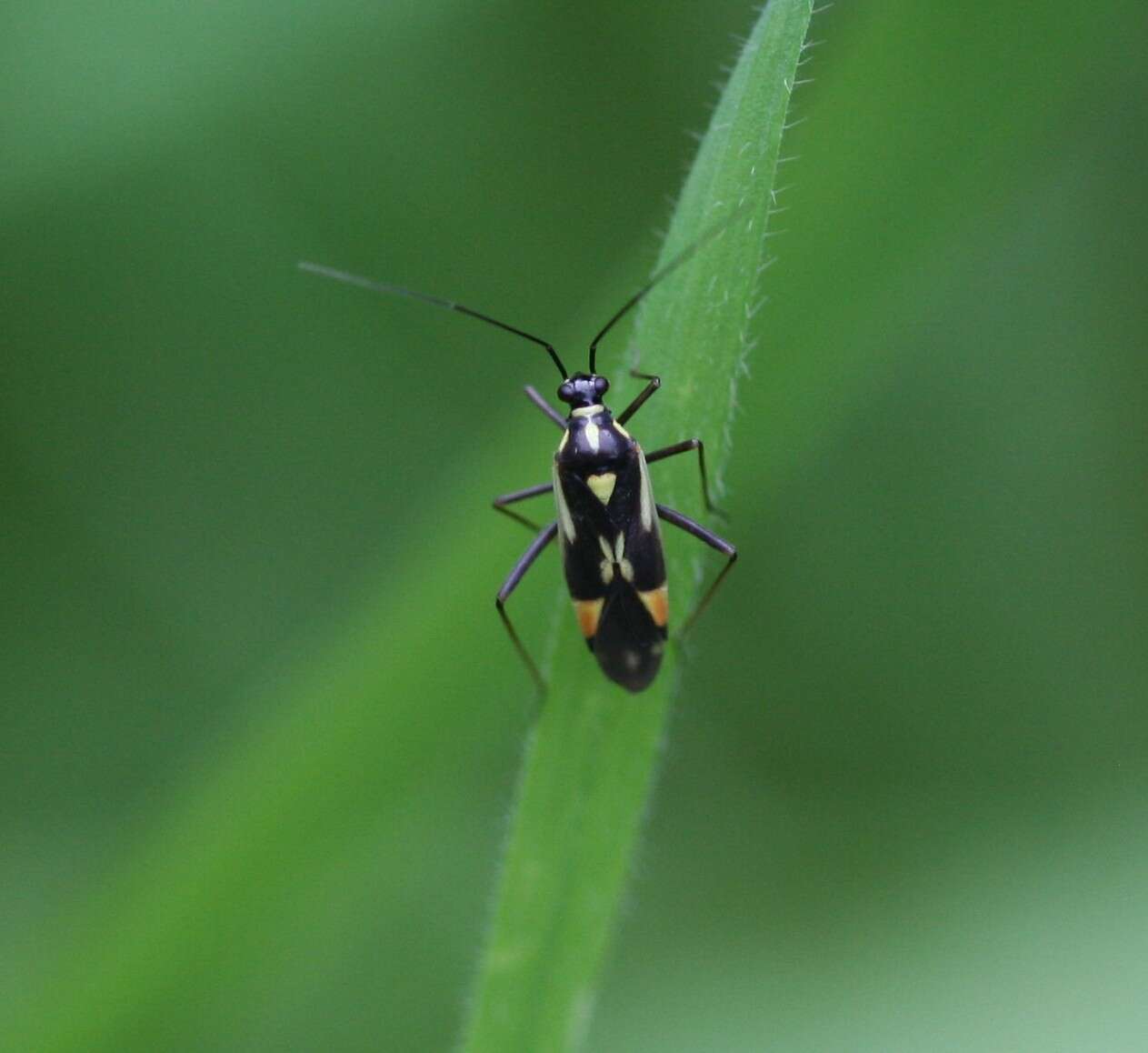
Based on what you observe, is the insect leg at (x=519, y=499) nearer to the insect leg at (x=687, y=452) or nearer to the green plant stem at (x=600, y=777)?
the insect leg at (x=687, y=452)

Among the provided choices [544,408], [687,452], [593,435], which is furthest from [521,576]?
[687,452]

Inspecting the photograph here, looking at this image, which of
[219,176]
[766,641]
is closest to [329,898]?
[766,641]

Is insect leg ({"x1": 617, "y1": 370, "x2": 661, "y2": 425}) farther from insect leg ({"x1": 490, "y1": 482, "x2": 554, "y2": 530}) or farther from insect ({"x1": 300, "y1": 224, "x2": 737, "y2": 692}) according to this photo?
insect leg ({"x1": 490, "y1": 482, "x2": 554, "y2": 530})

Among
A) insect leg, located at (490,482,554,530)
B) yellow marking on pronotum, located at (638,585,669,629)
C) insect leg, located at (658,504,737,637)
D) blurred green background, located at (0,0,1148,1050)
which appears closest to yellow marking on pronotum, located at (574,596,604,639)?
yellow marking on pronotum, located at (638,585,669,629)

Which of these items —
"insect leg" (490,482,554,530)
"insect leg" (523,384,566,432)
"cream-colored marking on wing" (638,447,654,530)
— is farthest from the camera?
"insect leg" (523,384,566,432)

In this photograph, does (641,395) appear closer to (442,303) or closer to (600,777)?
(442,303)

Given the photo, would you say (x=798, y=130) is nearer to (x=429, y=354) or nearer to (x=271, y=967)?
(x=429, y=354)
